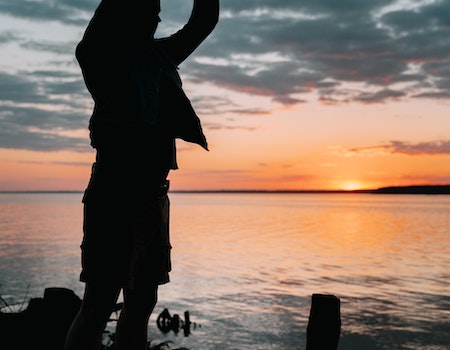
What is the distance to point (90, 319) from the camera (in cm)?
296

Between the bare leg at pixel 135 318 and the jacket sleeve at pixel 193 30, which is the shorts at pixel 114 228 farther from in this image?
the jacket sleeve at pixel 193 30

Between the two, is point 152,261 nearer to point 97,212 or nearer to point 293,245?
point 97,212

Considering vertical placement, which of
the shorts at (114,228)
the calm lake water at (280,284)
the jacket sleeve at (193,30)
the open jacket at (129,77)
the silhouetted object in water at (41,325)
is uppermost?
the jacket sleeve at (193,30)

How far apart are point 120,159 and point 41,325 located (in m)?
4.22

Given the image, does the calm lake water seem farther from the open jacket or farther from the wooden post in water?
the open jacket

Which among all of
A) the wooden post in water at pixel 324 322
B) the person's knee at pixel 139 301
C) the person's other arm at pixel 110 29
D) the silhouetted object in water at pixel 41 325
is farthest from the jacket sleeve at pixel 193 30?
the silhouetted object in water at pixel 41 325

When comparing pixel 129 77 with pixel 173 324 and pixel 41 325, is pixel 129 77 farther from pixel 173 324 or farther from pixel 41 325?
pixel 173 324

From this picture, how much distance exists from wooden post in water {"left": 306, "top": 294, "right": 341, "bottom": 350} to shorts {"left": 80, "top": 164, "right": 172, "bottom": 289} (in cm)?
388

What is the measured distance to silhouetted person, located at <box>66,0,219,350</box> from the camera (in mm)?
2938

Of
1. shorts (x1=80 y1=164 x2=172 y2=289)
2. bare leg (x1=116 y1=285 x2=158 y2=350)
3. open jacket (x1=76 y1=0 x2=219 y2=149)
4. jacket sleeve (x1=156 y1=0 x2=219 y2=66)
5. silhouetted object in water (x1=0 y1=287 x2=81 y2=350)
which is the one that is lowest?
silhouetted object in water (x1=0 y1=287 x2=81 y2=350)

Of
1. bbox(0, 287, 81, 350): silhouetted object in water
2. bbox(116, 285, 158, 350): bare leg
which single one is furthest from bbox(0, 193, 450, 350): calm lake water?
bbox(116, 285, 158, 350): bare leg

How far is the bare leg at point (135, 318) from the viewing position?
3.21m

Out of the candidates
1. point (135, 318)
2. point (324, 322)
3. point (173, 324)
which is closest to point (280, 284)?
point (173, 324)

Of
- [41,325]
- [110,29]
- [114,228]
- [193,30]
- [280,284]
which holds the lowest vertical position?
[280,284]
